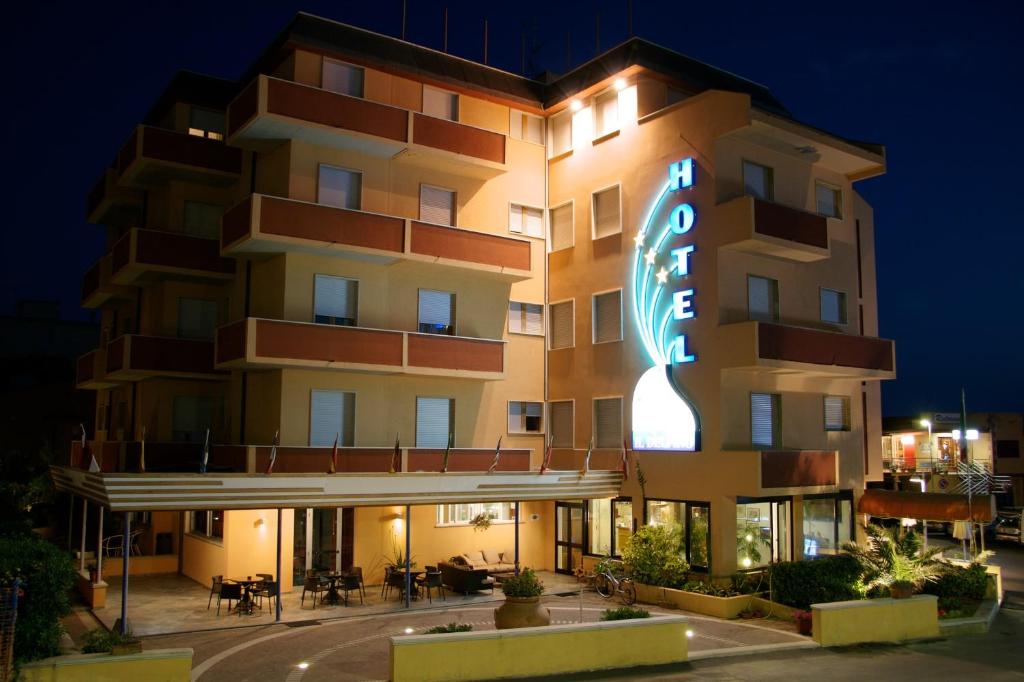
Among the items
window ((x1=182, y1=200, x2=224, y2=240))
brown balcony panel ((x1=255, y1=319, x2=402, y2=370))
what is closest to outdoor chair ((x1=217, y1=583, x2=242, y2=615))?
brown balcony panel ((x1=255, y1=319, x2=402, y2=370))

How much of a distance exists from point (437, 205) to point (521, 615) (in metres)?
15.0

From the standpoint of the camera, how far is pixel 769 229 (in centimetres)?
2600

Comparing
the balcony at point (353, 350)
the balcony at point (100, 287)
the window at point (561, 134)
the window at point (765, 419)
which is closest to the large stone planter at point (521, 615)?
the balcony at point (353, 350)

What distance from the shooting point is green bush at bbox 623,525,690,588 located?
82.8 feet

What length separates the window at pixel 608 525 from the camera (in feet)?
92.6

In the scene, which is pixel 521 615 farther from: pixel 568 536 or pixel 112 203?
pixel 112 203

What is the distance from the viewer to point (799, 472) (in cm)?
2591

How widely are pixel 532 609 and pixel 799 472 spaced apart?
10.8m

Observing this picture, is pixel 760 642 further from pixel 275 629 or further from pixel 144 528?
pixel 144 528

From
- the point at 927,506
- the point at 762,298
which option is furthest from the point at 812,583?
the point at 762,298

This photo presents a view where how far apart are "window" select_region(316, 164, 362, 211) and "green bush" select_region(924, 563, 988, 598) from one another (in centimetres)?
1964

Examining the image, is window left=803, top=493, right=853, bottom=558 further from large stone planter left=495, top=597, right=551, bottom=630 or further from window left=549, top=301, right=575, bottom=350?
large stone planter left=495, top=597, right=551, bottom=630

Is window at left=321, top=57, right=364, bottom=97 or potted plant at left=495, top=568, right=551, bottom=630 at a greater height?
window at left=321, top=57, right=364, bottom=97

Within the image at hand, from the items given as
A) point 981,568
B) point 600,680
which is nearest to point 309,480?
point 600,680
